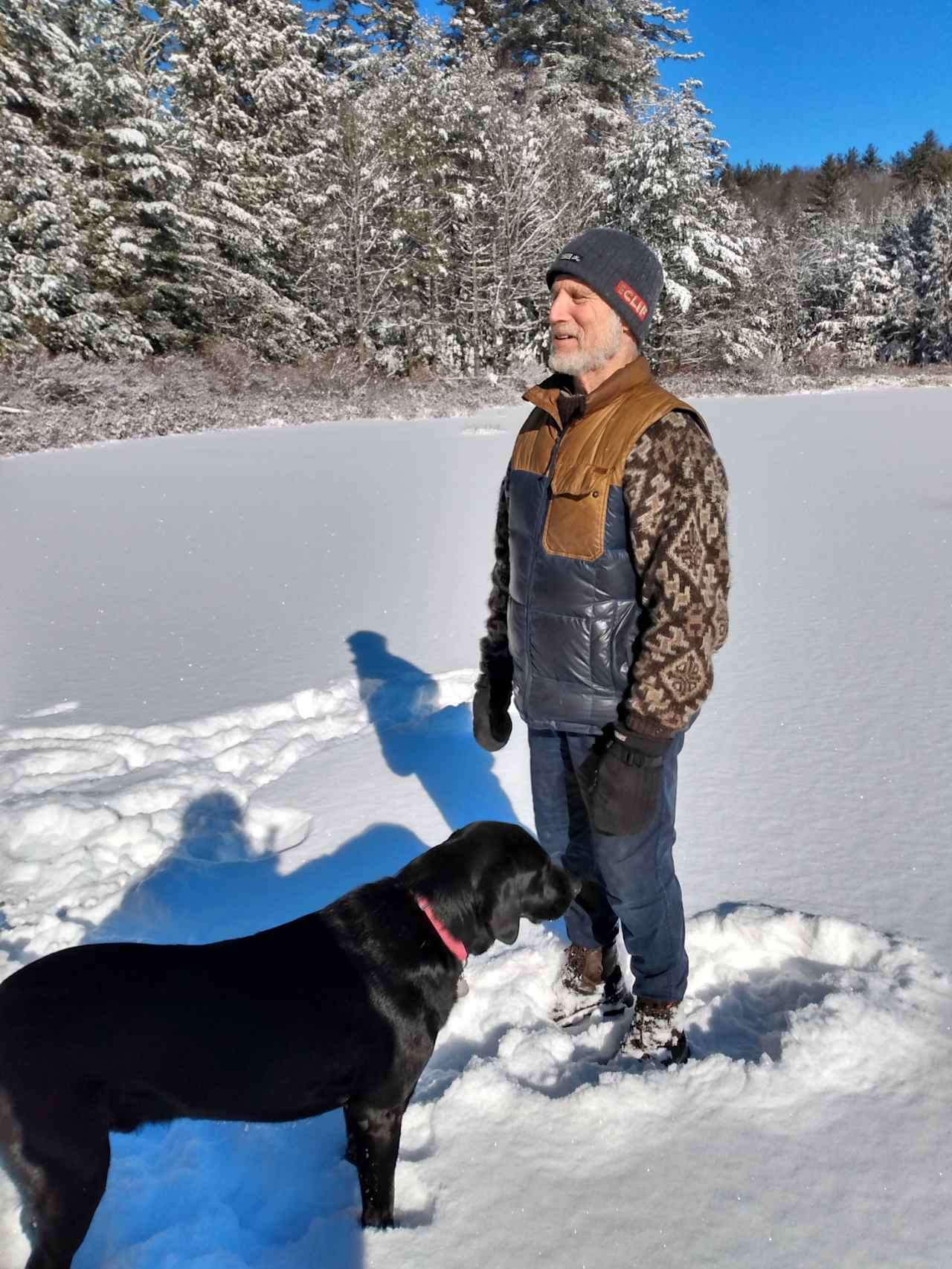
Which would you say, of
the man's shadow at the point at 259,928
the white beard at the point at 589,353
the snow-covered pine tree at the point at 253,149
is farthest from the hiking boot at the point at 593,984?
the snow-covered pine tree at the point at 253,149

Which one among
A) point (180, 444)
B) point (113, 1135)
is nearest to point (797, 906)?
point (113, 1135)

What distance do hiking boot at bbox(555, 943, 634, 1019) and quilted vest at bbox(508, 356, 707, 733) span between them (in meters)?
0.66

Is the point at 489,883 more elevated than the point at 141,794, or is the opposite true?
the point at 489,883

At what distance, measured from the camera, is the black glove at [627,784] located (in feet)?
5.16

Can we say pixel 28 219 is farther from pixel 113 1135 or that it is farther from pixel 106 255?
pixel 113 1135

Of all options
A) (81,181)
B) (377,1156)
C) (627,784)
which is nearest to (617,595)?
(627,784)

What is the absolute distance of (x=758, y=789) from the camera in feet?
9.40

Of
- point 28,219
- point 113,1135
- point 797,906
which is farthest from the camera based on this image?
point 28,219

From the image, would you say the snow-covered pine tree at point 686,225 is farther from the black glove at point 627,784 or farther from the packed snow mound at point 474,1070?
the black glove at point 627,784

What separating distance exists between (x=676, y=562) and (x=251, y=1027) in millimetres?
1150

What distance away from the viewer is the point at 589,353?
1.64 metres

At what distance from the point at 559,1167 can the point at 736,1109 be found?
1.30 feet

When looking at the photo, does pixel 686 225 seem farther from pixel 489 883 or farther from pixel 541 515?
pixel 489 883

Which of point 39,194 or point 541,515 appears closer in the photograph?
point 541,515
